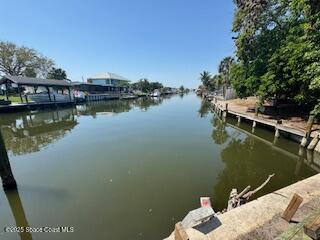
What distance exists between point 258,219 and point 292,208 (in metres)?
0.59

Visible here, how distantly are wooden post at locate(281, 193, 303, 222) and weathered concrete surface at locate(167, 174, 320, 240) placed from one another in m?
0.10

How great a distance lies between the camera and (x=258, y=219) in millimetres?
3303

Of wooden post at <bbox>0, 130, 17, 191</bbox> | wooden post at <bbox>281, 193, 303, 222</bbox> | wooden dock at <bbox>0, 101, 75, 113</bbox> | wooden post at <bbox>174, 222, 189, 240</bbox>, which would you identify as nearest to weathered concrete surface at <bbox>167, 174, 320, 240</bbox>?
wooden post at <bbox>281, 193, 303, 222</bbox>

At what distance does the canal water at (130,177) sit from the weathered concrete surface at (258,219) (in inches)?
50.7

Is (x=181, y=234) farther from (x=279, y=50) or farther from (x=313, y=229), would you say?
(x=279, y=50)

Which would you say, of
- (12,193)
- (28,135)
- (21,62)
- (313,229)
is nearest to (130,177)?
(12,193)

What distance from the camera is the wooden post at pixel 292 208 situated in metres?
2.91

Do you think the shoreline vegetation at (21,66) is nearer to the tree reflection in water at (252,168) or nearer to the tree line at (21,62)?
the tree line at (21,62)

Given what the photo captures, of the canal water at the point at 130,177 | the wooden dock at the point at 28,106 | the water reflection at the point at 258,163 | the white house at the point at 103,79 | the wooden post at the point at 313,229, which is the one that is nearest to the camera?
the wooden post at the point at 313,229

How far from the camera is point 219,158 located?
330 inches

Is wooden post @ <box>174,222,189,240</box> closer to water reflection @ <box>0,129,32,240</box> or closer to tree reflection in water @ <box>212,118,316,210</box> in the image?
tree reflection in water @ <box>212,118,316,210</box>

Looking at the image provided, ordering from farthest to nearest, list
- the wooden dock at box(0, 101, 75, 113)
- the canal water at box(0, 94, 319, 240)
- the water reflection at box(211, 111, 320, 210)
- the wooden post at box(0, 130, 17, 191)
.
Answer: the wooden dock at box(0, 101, 75, 113) → the water reflection at box(211, 111, 320, 210) → the wooden post at box(0, 130, 17, 191) → the canal water at box(0, 94, 319, 240)

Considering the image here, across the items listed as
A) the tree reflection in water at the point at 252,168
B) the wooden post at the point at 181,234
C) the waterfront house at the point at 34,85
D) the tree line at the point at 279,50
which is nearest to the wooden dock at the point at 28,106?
the waterfront house at the point at 34,85

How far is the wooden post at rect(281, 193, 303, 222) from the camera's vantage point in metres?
2.91
